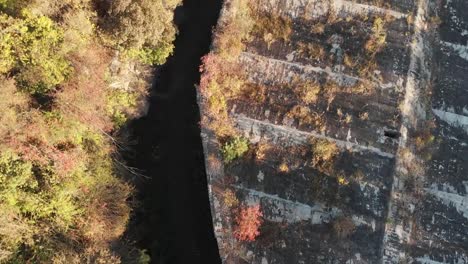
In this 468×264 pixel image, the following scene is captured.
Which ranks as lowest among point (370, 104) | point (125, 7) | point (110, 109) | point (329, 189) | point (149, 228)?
point (149, 228)

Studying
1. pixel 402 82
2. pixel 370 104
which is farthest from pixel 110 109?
pixel 402 82

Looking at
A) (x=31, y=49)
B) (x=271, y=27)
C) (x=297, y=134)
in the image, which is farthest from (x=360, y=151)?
(x=31, y=49)

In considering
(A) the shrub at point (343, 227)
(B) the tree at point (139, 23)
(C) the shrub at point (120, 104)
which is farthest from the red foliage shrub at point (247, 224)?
(B) the tree at point (139, 23)

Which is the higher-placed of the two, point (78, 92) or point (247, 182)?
point (78, 92)

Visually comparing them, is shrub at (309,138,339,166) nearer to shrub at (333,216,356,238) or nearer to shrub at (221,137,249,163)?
shrub at (333,216,356,238)

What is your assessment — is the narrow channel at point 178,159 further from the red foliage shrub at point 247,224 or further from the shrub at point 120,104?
the red foliage shrub at point 247,224

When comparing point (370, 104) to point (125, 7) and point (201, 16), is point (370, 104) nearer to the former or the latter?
point (201, 16)
